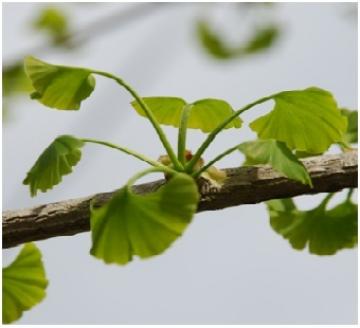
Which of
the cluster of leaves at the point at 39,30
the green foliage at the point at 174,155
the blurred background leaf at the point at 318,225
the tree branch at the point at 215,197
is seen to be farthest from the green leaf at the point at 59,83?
the cluster of leaves at the point at 39,30

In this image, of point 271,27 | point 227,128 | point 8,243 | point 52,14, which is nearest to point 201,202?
point 227,128

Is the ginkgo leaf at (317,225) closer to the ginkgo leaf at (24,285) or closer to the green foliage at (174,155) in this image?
the green foliage at (174,155)

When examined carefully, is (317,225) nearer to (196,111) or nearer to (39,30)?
(196,111)

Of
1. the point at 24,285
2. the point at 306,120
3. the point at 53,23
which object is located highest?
the point at 53,23

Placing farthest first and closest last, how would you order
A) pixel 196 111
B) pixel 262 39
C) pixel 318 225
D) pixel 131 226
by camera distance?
pixel 262 39 < pixel 318 225 < pixel 196 111 < pixel 131 226

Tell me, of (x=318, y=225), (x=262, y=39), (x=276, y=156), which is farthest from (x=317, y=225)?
(x=262, y=39)

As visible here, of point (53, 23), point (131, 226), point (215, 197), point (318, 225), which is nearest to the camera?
point (131, 226)

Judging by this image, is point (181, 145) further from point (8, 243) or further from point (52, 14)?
point (52, 14)

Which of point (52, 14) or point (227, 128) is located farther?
point (52, 14)
